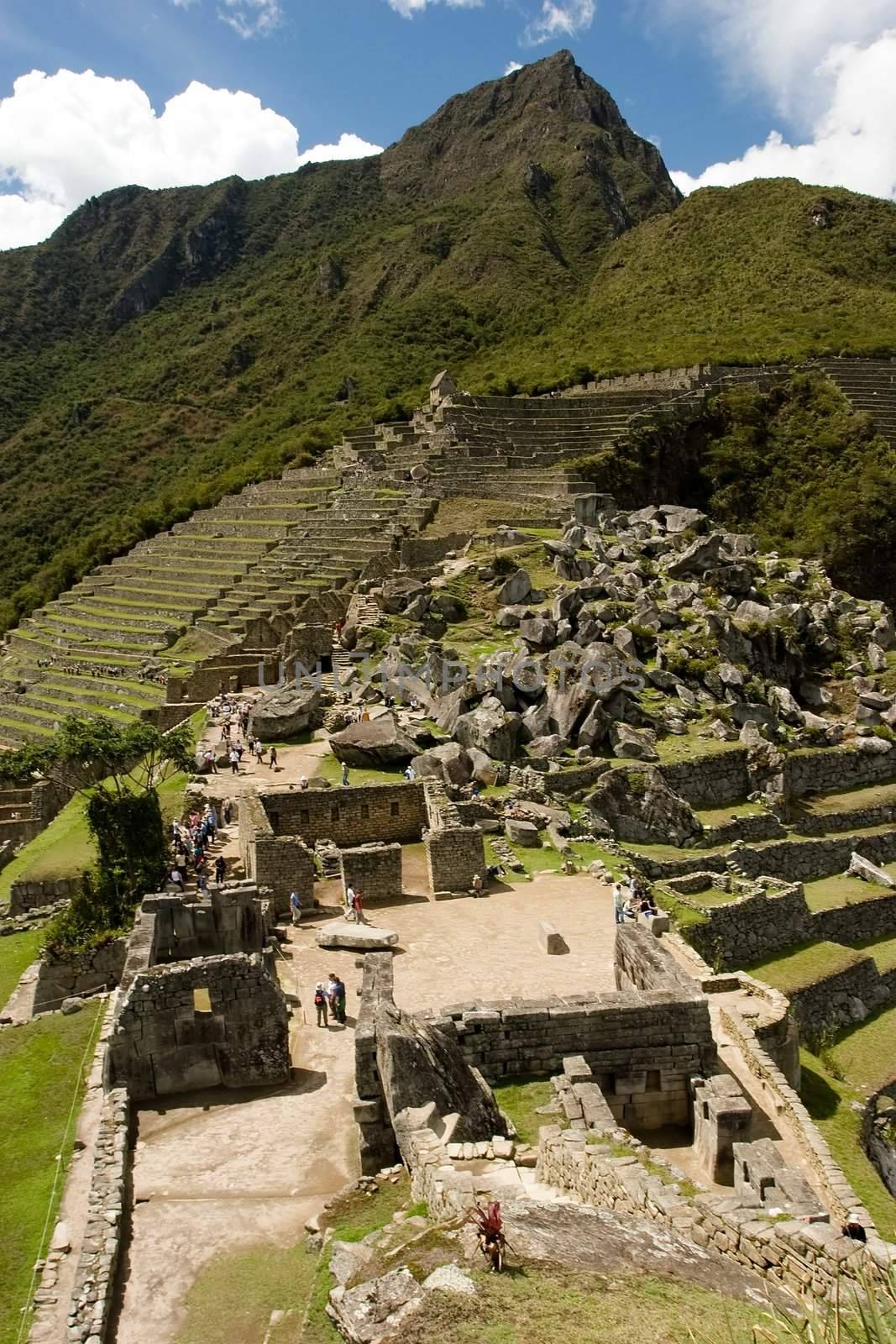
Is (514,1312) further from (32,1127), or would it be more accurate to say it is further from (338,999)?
(338,999)

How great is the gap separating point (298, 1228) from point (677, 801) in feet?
42.1

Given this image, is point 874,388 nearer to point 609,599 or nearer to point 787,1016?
point 609,599

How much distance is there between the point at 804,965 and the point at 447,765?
677 centimetres

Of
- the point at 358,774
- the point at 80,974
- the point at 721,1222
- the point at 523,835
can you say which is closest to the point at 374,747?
the point at 358,774

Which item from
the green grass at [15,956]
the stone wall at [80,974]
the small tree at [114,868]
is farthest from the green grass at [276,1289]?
the green grass at [15,956]

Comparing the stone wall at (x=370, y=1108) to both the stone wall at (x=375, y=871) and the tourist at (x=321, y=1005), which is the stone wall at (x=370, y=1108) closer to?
the tourist at (x=321, y=1005)

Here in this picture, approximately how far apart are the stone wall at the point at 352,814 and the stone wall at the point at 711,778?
17.8 feet

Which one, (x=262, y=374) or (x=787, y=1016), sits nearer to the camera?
(x=787, y=1016)

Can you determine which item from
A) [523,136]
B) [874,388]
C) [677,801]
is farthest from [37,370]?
[677,801]

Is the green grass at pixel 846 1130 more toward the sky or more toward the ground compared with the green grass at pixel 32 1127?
more toward the ground

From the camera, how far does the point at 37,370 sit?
11056cm

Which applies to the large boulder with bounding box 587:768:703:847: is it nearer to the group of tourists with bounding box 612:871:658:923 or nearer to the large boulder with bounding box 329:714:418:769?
the group of tourists with bounding box 612:871:658:923

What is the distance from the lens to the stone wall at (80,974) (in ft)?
38.9

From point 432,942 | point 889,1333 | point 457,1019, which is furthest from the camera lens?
point 432,942
